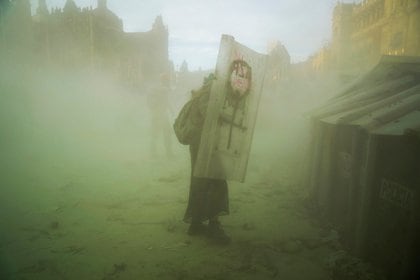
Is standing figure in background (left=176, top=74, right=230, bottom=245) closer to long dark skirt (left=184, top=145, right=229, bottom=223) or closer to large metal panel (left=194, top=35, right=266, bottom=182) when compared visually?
long dark skirt (left=184, top=145, right=229, bottom=223)

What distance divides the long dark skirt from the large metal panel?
0.76 ft

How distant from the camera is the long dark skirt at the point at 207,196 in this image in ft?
13.9

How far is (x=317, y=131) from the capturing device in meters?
5.58

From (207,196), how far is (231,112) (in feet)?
3.59

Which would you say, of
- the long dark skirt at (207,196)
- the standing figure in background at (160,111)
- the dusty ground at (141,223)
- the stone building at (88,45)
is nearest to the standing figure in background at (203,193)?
the long dark skirt at (207,196)

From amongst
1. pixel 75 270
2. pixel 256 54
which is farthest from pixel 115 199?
pixel 256 54

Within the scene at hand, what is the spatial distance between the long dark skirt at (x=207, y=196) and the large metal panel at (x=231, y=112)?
23 centimetres

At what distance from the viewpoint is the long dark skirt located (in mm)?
4234

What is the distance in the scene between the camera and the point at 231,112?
407 cm

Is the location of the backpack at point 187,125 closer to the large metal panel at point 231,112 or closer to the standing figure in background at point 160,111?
the large metal panel at point 231,112

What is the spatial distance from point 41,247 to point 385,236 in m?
3.86

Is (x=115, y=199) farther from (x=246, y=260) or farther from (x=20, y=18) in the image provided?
(x=20, y=18)

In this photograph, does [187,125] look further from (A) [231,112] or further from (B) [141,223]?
(B) [141,223]

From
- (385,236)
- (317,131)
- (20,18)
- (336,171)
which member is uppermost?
(20,18)
